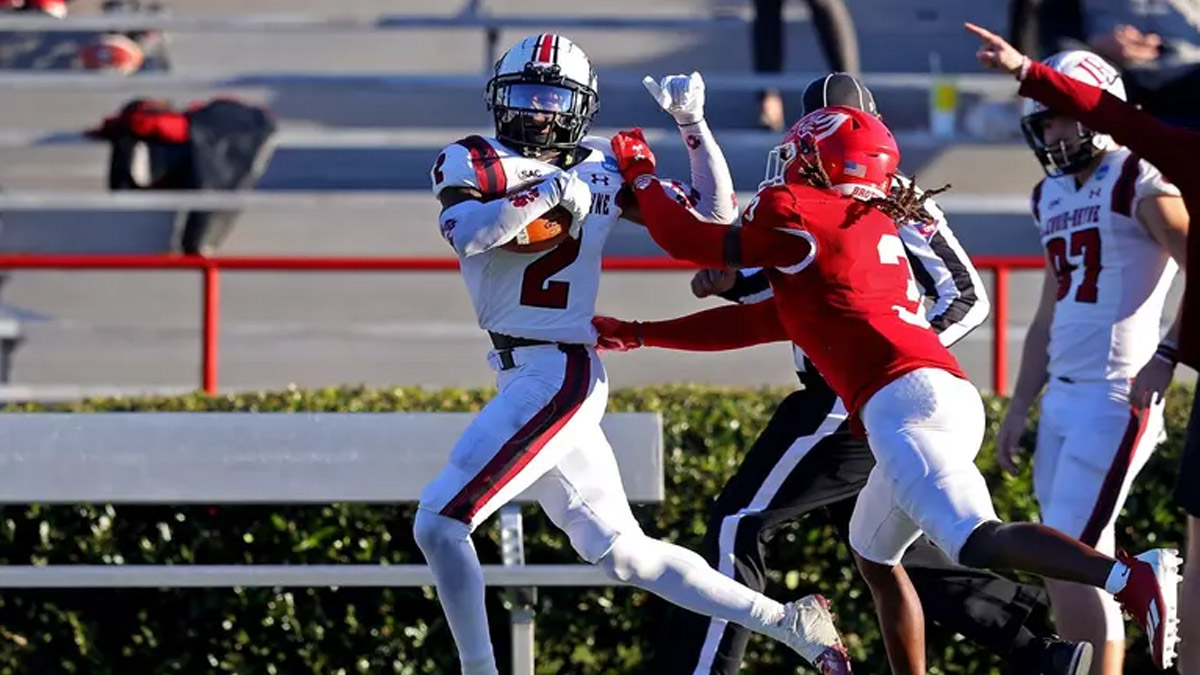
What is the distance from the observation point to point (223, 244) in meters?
11.1

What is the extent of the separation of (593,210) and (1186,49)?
273 inches

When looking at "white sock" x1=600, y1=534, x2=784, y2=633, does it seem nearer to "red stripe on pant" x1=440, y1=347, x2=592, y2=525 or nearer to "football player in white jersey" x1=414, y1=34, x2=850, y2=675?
"football player in white jersey" x1=414, y1=34, x2=850, y2=675

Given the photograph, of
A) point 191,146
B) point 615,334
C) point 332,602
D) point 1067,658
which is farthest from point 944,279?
point 191,146

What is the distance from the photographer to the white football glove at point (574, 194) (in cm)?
473

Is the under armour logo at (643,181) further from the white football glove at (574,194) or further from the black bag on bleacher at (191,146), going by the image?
the black bag on bleacher at (191,146)

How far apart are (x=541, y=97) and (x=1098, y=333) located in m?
1.57

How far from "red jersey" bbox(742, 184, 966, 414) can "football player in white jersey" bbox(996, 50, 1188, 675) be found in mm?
758

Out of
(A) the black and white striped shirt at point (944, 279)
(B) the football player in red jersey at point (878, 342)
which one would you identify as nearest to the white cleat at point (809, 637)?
(B) the football player in red jersey at point (878, 342)

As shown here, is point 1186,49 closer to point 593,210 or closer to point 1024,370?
point 1024,370

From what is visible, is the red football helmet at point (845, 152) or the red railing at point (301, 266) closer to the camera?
the red football helmet at point (845, 152)

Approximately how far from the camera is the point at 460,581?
4.80m

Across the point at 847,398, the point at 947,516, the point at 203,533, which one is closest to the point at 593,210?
the point at 847,398

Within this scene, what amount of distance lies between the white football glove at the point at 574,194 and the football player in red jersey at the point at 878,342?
0.43 feet

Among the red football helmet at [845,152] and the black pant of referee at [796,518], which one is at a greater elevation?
the red football helmet at [845,152]
